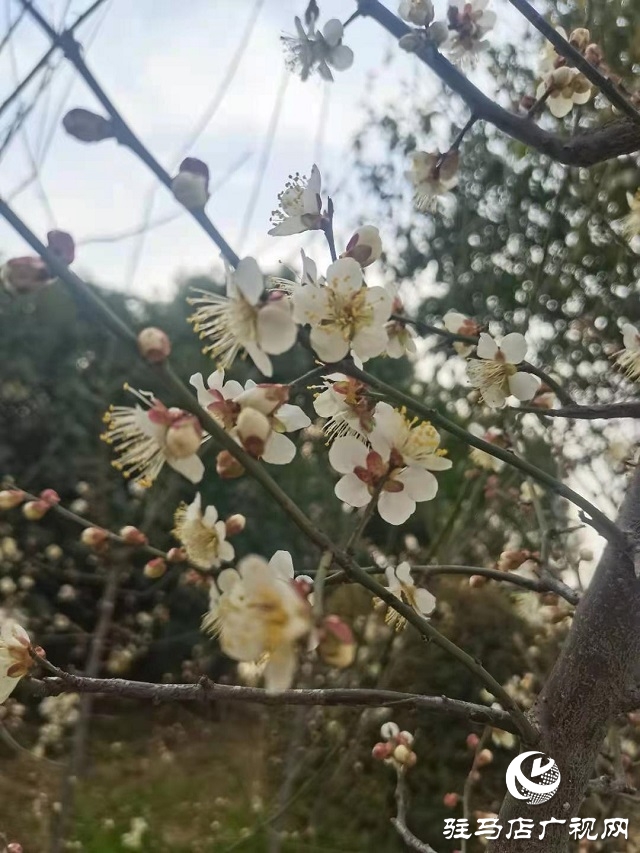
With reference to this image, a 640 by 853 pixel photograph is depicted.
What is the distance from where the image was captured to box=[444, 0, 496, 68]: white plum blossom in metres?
0.87

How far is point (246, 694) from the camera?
1.69ft

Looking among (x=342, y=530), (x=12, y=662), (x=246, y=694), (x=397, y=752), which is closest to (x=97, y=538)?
(x=12, y=662)

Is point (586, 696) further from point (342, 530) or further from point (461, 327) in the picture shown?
point (342, 530)

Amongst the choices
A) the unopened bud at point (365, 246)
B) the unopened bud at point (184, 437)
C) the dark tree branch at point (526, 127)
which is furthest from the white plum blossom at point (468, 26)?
the unopened bud at point (184, 437)

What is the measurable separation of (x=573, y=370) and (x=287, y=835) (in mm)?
1740

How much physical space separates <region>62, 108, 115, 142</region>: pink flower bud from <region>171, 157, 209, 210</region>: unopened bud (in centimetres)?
5

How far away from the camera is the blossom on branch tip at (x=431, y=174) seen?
0.83m

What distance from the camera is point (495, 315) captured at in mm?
3059

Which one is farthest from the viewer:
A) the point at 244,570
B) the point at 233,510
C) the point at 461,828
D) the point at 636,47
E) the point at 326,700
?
the point at 233,510

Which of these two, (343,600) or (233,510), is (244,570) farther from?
(233,510)

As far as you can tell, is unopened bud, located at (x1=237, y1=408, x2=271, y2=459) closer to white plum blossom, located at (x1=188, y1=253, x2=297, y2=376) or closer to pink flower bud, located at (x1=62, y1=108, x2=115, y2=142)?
white plum blossom, located at (x1=188, y1=253, x2=297, y2=376)

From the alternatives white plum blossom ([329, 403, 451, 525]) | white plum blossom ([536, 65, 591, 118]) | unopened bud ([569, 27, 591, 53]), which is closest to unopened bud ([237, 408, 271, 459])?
white plum blossom ([329, 403, 451, 525])

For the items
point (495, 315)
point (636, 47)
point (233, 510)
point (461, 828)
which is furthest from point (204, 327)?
point (233, 510)

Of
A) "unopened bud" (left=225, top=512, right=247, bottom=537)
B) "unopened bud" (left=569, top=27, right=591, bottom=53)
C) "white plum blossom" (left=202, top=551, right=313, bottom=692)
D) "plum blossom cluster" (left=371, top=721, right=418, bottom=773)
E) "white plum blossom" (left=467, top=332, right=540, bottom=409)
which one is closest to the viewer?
"white plum blossom" (left=202, top=551, right=313, bottom=692)
